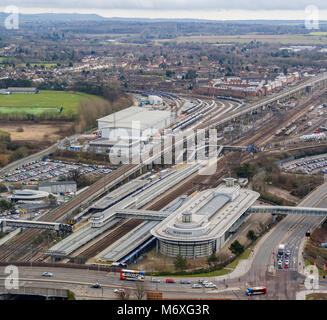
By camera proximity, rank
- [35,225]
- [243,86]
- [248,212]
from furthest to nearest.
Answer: [243,86], [248,212], [35,225]

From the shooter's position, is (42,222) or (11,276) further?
(42,222)

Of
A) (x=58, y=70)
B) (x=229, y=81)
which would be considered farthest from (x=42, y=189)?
(x=58, y=70)

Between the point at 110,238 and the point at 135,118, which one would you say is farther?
the point at 135,118

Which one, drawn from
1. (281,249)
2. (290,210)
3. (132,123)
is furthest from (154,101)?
(281,249)

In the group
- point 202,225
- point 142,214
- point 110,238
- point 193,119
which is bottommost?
point 110,238

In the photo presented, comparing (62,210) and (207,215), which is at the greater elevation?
(207,215)

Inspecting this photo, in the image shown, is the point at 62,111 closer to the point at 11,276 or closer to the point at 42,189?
the point at 42,189

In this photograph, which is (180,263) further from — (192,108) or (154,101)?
(154,101)

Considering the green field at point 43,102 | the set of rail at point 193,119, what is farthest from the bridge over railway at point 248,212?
the green field at point 43,102
